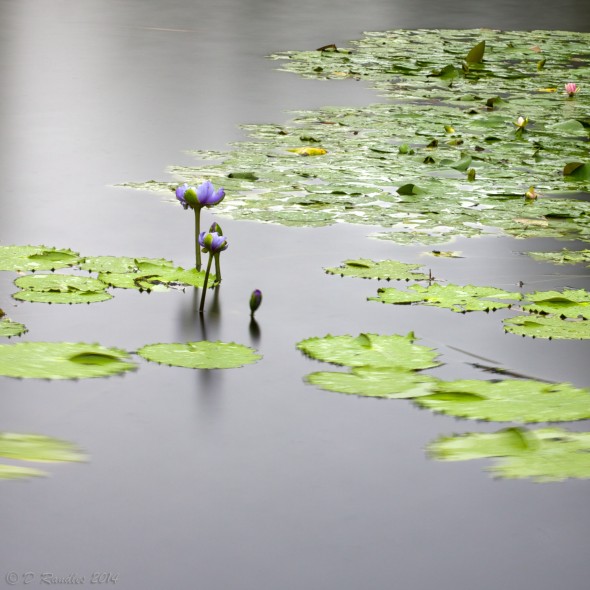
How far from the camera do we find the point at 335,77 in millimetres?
5266

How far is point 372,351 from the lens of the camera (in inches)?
72.6

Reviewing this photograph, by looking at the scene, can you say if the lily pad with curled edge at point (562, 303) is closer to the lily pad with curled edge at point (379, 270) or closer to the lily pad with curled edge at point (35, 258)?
the lily pad with curled edge at point (379, 270)

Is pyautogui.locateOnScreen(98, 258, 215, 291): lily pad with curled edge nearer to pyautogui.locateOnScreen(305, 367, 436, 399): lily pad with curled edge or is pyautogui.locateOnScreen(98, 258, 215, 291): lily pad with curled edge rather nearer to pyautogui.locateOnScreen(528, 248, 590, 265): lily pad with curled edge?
pyautogui.locateOnScreen(305, 367, 436, 399): lily pad with curled edge

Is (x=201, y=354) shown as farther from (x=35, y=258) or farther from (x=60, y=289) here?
(x=35, y=258)

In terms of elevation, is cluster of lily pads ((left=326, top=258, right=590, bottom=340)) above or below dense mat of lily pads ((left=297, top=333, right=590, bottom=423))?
above

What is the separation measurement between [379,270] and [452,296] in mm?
196

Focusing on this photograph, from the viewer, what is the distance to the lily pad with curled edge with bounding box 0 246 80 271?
2.24 m

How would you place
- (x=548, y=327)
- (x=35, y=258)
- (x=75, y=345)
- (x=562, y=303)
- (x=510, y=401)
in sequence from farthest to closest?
(x=35, y=258) < (x=562, y=303) < (x=548, y=327) < (x=75, y=345) < (x=510, y=401)

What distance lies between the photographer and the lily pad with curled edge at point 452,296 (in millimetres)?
2129

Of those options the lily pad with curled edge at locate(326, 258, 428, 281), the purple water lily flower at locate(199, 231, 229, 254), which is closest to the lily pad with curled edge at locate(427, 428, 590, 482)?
the purple water lily flower at locate(199, 231, 229, 254)

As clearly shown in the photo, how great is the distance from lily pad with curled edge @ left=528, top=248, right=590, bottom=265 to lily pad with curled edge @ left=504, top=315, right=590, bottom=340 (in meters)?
0.40

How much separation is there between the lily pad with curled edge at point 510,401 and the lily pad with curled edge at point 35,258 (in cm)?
85

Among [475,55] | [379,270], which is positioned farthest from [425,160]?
[475,55]

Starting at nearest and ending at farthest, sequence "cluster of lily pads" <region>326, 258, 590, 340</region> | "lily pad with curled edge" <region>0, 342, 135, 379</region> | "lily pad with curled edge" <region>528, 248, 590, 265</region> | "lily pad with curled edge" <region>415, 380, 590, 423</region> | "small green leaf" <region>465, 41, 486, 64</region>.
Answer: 1. "lily pad with curled edge" <region>415, 380, 590, 423</region>
2. "lily pad with curled edge" <region>0, 342, 135, 379</region>
3. "cluster of lily pads" <region>326, 258, 590, 340</region>
4. "lily pad with curled edge" <region>528, 248, 590, 265</region>
5. "small green leaf" <region>465, 41, 486, 64</region>
